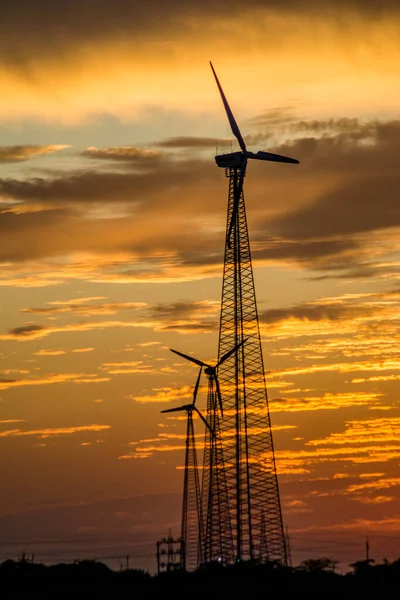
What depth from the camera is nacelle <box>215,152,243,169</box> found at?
133 metres

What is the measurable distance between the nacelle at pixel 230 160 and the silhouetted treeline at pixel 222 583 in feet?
138

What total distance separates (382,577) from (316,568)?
14.5 m

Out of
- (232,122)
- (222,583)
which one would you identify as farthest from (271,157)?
(222,583)

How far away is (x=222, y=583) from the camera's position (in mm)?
134000

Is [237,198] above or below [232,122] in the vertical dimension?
below

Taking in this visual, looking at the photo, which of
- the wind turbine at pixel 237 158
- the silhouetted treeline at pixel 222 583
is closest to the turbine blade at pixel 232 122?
the wind turbine at pixel 237 158

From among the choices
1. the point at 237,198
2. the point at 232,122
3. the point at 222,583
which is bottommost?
the point at 222,583

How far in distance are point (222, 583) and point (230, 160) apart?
43.3 meters

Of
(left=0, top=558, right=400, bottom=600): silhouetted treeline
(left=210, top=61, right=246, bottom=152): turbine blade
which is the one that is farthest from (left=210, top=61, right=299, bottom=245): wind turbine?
(left=0, top=558, right=400, bottom=600): silhouetted treeline

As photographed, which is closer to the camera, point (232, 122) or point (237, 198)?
point (237, 198)

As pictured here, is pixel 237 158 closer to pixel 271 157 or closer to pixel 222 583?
pixel 271 157

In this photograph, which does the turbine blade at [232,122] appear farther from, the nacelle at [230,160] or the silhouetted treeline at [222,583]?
the silhouetted treeline at [222,583]

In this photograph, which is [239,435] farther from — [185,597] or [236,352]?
[185,597]

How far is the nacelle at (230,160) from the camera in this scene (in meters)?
133
